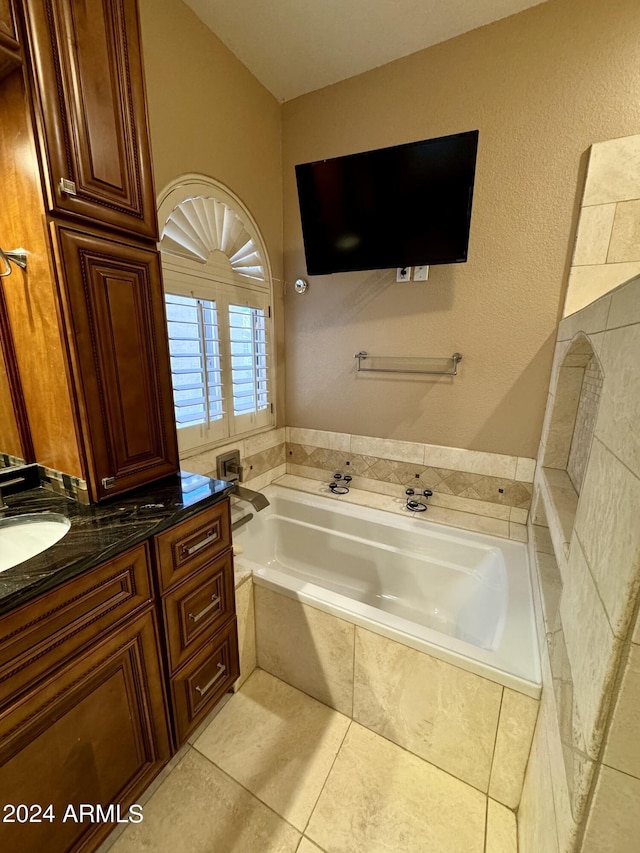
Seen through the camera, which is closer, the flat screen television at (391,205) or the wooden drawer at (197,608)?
the wooden drawer at (197,608)

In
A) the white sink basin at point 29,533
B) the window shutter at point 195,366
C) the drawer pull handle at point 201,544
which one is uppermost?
the window shutter at point 195,366

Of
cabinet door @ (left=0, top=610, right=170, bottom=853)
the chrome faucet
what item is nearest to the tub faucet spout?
the chrome faucet

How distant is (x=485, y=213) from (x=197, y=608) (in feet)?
7.29

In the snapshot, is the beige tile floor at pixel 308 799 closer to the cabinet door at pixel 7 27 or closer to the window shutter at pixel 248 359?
the window shutter at pixel 248 359

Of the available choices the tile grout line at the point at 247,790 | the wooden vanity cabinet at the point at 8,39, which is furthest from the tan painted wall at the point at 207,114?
the tile grout line at the point at 247,790

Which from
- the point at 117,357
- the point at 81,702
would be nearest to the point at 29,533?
the point at 81,702

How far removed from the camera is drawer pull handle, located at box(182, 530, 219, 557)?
43.4 inches

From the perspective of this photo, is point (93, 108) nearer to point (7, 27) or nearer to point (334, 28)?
point (7, 27)

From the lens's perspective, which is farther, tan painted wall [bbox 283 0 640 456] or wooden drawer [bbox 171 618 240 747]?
tan painted wall [bbox 283 0 640 456]

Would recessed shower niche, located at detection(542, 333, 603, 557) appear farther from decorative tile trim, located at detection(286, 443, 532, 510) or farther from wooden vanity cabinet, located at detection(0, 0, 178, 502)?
wooden vanity cabinet, located at detection(0, 0, 178, 502)

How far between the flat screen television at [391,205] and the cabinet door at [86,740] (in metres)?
1.89

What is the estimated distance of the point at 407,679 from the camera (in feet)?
3.97

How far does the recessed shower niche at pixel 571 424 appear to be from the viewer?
1292 mm

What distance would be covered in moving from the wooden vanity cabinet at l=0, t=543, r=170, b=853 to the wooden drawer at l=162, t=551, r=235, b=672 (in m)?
0.06
